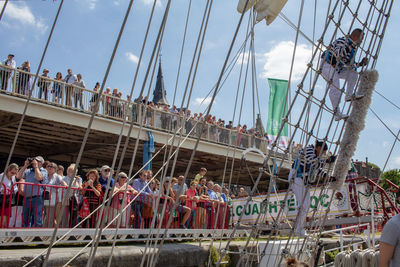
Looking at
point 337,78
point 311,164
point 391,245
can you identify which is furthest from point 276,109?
point 391,245

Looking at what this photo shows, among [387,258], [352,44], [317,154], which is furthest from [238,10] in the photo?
[387,258]

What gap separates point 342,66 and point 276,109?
11.4 m

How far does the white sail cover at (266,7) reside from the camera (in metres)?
5.23

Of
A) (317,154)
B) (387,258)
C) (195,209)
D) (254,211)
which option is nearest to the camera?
(387,258)

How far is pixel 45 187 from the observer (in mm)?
5523

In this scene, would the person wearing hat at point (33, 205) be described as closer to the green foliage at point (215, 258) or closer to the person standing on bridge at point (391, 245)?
the green foliage at point (215, 258)

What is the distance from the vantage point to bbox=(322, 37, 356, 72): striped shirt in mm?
4668

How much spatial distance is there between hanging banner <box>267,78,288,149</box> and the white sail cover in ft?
33.3

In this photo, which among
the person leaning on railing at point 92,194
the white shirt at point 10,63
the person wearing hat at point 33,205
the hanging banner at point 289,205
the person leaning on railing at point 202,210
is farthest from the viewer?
the white shirt at point 10,63

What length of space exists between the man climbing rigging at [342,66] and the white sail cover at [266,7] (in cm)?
98

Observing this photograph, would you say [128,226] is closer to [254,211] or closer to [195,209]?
[195,209]

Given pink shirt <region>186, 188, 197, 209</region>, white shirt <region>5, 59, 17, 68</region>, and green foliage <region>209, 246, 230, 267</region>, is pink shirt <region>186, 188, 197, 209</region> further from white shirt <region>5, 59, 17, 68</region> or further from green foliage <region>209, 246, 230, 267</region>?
white shirt <region>5, 59, 17, 68</region>

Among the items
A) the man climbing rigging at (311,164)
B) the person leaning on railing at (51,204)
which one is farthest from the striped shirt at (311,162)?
the person leaning on railing at (51,204)

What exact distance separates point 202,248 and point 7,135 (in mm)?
11559
